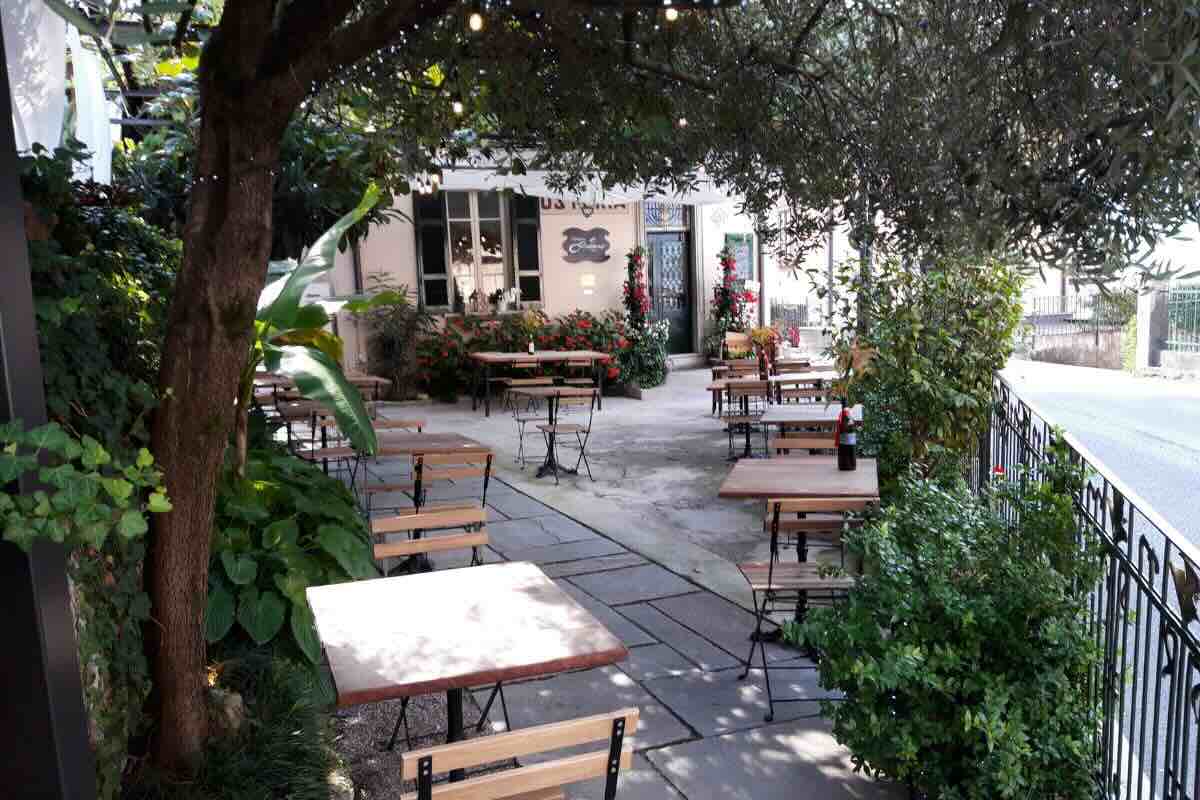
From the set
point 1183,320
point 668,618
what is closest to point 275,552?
point 668,618

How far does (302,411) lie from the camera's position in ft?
26.2

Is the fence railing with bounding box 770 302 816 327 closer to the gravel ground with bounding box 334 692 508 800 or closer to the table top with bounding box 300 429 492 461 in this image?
the table top with bounding box 300 429 492 461

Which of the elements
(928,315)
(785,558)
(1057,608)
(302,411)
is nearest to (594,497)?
(785,558)

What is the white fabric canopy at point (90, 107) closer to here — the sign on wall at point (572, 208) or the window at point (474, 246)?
the window at point (474, 246)

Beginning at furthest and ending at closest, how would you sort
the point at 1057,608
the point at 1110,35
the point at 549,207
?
the point at 549,207 → the point at 1057,608 → the point at 1110,35

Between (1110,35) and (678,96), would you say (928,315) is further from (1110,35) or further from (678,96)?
(1110,35)

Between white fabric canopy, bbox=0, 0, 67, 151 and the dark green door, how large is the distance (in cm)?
1453

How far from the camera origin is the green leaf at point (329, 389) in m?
4.10

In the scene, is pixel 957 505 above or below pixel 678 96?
below

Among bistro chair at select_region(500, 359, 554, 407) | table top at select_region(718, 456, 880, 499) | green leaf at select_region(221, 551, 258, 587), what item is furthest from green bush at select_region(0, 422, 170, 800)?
bistro chair at select_region(500, 359, 554, 407)

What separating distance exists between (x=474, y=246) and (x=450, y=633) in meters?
13.1

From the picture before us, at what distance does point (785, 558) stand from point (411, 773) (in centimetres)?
457

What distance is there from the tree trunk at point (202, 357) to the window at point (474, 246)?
1245cm

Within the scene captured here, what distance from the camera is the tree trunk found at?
2422 mm
